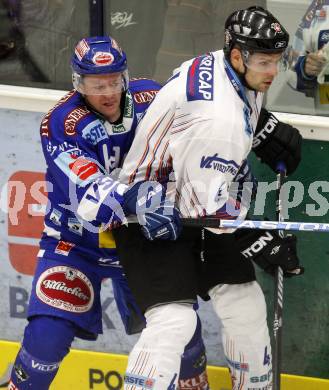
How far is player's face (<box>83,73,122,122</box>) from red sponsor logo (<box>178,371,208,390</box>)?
1000 mm

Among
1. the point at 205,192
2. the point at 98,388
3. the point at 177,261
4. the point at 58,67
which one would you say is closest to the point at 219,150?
the point at 205,192

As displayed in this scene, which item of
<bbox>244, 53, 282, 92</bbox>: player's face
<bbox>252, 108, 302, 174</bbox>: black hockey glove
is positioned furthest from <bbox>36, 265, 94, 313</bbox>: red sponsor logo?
<bbox>244, 53, 282, 92</bbox>: player's face

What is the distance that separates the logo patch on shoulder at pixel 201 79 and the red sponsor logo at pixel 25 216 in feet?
3.29

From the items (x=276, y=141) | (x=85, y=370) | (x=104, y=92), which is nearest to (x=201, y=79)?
(x=104, y=92)

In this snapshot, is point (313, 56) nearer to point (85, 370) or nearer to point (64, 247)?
point (64, 247)

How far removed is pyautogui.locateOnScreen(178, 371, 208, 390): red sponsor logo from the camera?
369 cm

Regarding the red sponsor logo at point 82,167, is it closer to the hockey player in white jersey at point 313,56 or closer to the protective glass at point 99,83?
the protective glass at point 99,83

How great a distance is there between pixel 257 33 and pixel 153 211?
616 mm

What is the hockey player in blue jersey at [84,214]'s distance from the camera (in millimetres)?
3275

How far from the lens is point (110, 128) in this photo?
11.2 ft

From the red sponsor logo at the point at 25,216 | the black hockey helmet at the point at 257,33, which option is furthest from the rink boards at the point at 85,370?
the black hockey helmet at the point at 257,33

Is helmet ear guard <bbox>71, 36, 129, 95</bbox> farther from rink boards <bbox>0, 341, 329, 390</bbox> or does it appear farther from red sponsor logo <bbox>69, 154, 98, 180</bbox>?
rink boards <bbox>0, 341, 329, 390</bbox>

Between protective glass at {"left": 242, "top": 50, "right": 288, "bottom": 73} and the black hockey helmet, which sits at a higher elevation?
the black hockey helmet

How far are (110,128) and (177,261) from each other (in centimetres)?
51
